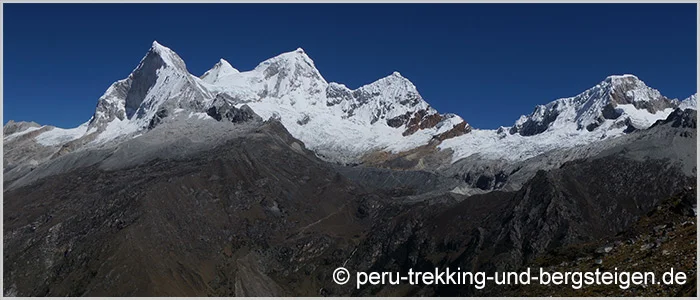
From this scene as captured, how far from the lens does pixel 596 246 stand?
90.6 m

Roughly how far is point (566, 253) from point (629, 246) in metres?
7.88

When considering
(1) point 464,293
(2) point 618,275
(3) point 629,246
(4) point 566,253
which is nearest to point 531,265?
(4) point 566,253

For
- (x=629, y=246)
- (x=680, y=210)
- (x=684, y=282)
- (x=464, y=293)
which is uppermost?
(x=464, y=293)

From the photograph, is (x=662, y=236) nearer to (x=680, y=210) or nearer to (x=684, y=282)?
(x=680, y=210)

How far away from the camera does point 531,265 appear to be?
303 feet

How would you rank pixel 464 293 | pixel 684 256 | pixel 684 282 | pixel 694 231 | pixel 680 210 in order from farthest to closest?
pixel 464 293
pixel 680 210
pixel 694 231
pixel 684 256
pixel 684 282

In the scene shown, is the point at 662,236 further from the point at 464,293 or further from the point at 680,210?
the point at 464,293

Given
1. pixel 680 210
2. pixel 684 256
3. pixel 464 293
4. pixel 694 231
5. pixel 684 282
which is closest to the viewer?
pixel 684 282

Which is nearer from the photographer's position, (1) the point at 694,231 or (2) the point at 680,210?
(1) the point at 694,231

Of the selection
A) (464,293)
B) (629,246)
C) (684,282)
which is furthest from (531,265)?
(464,293)

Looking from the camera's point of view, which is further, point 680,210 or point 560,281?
point 680,210

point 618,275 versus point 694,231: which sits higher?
point 694,231

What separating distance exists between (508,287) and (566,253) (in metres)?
7.11

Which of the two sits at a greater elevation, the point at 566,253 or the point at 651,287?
the point at 566,253
